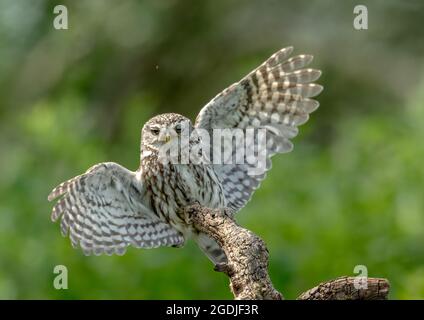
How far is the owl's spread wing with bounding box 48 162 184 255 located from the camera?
795 cm

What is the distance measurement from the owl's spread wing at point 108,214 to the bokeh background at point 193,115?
2.85 m

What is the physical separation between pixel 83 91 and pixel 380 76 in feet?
13.1

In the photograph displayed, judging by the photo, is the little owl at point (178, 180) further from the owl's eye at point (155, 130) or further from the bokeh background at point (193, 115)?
the bokeh background at point (193, 115)

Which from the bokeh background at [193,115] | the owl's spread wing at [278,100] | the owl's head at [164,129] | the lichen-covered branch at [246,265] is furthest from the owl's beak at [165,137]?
the bokeh background at [193,115]

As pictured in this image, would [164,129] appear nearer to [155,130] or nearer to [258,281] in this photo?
[155,130]

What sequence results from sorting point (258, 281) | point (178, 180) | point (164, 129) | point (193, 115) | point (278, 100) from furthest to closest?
point (193, 115)
point (278, 100)
point (178, 180)
point (164, 129)
point (258, 281)

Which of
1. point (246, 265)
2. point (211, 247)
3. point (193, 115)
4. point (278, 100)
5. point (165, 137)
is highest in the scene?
point (193, 115)

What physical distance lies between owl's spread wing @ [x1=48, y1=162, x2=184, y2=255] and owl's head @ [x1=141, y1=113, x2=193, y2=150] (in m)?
0.27

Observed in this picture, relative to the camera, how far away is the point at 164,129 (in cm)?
787

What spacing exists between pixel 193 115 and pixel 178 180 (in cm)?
853

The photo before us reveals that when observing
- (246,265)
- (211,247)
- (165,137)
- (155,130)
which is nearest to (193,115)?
(211,247)

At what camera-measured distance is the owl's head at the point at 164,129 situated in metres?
7.84

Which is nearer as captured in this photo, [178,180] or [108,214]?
[178,180]

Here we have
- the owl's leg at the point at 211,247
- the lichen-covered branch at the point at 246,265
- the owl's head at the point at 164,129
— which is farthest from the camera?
the owl's leg at the point at 211,247
